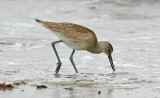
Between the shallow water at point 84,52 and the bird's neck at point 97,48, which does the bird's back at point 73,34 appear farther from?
the shallow water at point 84,52

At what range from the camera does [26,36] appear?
551 inches

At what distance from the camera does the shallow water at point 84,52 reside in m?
8.53

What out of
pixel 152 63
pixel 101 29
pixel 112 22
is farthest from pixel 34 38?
pixel 152 63

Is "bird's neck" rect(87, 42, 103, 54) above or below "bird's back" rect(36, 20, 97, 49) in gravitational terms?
below

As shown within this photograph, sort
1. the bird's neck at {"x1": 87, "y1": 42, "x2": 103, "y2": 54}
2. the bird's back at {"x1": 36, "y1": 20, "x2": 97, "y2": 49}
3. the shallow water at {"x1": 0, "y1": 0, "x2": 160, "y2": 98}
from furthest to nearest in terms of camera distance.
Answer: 1. the bird's neck at {"x1": 87, "y1": 42, "x2": 103, "y2": 54}
2. the bird's back at {"x1": 36, "y1": 20, "x2": 97, "y2": 49}
3. the shallow water at {"x1": 0, "y1": 0, "x2": 160, "y2": 98}

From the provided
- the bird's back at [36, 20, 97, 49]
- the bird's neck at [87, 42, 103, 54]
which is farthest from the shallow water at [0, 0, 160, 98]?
the bird's back at [36, 20, 97, 49]

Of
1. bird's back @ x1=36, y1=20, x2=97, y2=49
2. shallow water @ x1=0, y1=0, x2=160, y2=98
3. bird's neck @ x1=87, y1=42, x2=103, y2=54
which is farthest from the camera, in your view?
bird's neck @ x1=87, y1=42, x2=103, y2=54

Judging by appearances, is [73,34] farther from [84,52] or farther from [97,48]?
[84,52]

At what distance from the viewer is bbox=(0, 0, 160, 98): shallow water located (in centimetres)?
853

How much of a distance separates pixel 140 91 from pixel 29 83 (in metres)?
1.68

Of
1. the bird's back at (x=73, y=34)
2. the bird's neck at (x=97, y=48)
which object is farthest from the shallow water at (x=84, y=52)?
the bird's back at (x=73, y=34)

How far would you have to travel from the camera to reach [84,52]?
12055 mm

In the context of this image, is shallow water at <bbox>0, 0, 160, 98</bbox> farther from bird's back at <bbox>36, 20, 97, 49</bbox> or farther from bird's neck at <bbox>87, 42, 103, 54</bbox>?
bird's back at <bbox>36, 20, 97, 49</bbox>

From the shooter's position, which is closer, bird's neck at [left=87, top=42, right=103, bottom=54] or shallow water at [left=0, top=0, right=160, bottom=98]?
shallow water at [left=0, top=0, right=160, bottom=98]
